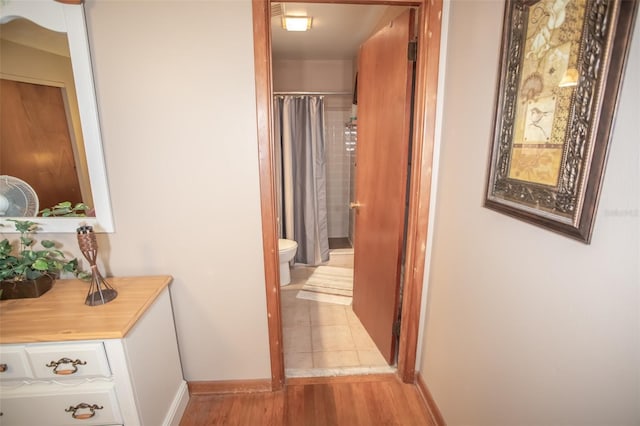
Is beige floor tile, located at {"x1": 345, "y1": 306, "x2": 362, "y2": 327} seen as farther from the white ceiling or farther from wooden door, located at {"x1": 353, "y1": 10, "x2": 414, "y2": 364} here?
the white ceiling

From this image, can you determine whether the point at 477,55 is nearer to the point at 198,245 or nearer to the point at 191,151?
the point at 191,151

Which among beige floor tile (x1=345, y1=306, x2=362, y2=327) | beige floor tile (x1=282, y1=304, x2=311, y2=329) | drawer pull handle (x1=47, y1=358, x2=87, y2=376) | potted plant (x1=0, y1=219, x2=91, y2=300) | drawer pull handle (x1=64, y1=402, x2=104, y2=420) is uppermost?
potted plant (x1=0, y1=219, x2=91, y2=300)

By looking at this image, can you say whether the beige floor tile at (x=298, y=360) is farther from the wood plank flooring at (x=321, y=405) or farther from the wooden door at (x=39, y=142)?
the wooden door at (x=39, y=142)

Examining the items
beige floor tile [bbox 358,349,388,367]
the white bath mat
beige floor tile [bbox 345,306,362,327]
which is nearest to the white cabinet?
beige floor tile [bbox 358,349,388,367]

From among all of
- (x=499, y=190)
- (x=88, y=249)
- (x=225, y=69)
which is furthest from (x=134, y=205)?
(x=499, y=190)

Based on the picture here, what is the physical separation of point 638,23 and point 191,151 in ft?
4.76

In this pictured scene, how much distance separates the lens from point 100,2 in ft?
3.78

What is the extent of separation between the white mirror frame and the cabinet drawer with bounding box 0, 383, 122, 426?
2.17 ft

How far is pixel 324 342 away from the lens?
203 centimetres

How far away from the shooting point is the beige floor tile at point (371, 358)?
5.96 ft

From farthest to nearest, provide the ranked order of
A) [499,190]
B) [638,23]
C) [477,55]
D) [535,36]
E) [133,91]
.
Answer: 1. [133,91]
2. [477,55]
3. [499,190]
4. [535,36]
5. [638,23]

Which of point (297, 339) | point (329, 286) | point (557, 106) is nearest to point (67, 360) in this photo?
point (297, 339)

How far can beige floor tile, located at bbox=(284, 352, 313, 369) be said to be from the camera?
1816 millimetres

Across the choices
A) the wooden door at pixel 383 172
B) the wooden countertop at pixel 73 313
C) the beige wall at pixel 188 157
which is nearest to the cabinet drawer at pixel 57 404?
the wooden countertop at pixel 73 313
